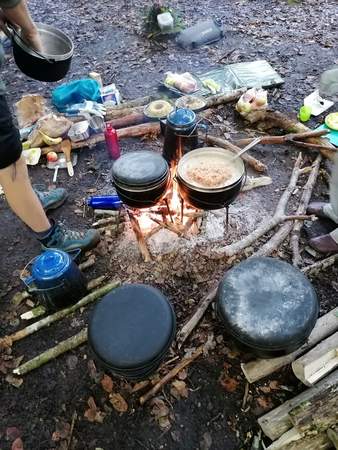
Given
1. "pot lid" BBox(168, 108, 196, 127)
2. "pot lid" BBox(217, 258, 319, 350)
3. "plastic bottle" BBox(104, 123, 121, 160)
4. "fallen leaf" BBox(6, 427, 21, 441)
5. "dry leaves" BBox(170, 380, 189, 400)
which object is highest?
"pot lid" BBox(168, 108, 196, 127)

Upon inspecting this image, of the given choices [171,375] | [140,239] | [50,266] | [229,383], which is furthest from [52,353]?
[229,383]

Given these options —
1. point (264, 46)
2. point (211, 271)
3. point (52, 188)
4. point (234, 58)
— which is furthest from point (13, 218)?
point (264, 46)

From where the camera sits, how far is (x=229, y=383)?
337 cm

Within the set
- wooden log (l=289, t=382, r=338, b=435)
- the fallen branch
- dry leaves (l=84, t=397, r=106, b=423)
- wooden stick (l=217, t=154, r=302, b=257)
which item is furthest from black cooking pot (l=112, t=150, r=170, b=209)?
wooden log (l=289, t=382, r=338, b=435)

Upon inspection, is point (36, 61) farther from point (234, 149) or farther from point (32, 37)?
point (234, 149)

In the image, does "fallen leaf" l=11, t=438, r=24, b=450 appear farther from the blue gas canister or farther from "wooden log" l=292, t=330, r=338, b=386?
"wooden log" l=292, t=330, r=338, b=386

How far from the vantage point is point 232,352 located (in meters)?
3.54

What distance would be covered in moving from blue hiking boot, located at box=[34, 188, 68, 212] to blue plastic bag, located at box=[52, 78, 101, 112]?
1.72m

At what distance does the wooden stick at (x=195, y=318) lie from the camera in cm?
359

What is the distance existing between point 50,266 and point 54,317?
64 centimetres

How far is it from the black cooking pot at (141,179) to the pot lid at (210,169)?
0.21 m

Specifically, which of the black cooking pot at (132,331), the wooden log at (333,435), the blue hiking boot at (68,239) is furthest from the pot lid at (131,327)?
the wooden log at (333,435)

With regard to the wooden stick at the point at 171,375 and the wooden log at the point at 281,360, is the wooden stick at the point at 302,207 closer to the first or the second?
the wooden log at the point at 281,360

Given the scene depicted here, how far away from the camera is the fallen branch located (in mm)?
4211
